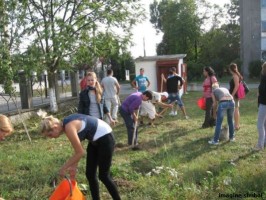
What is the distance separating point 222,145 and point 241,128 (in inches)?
79.6

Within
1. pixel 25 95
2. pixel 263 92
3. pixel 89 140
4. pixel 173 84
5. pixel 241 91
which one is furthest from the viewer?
pixel 25 95

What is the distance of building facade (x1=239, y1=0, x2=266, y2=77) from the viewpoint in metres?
39.8

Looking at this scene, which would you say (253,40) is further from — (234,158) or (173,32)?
(234,158)

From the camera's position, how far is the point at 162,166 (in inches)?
240

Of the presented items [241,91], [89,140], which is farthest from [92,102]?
[241,91]

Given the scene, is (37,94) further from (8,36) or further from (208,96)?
(208,96)

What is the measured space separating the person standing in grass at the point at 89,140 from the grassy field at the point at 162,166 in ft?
2.07

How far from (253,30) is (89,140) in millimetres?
38678

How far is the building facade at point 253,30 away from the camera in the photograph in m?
39.8

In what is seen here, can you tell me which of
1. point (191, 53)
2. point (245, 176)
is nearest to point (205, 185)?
point (245, 176)

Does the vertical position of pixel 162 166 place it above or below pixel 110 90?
below

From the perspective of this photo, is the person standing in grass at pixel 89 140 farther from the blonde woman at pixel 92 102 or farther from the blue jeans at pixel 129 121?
the blue jeans at pixel 129 121

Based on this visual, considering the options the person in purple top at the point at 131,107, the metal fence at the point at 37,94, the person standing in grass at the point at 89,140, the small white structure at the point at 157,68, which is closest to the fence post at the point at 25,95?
the metal fence at the point at 37,94

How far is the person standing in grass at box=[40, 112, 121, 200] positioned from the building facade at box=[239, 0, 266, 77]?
36923 mm
